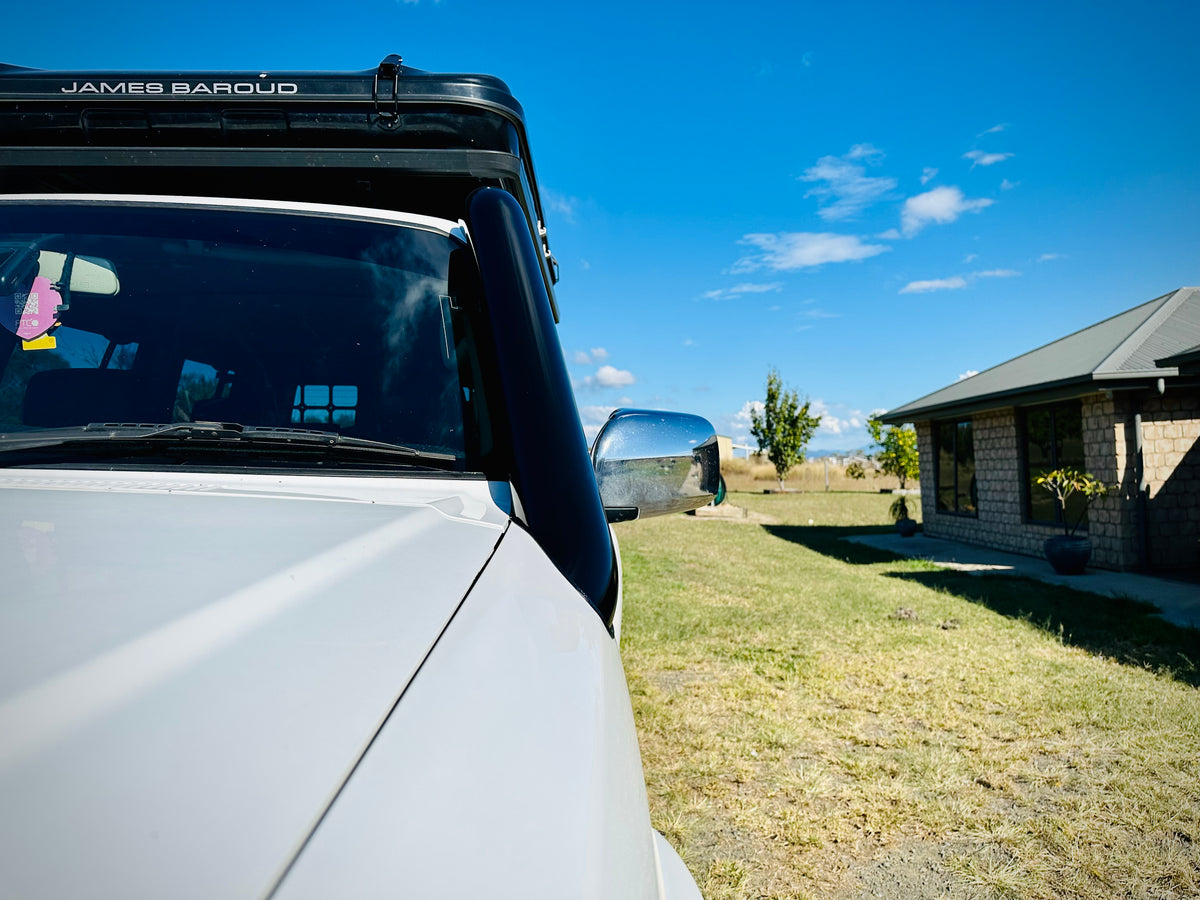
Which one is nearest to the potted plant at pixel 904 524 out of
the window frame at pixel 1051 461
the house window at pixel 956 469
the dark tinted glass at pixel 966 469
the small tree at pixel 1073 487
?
the house window at pixel 956 469

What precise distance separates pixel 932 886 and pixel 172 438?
3297mm

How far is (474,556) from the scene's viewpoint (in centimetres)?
105

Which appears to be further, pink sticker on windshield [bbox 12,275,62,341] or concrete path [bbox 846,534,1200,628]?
concrete path [bbox 846,534,1200,628]

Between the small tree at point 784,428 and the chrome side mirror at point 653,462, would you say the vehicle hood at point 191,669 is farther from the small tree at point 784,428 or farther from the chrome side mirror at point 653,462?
the small tree at point 784,428

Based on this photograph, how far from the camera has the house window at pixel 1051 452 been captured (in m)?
11.8

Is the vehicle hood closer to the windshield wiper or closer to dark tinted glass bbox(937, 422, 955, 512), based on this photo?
the windshield wiper

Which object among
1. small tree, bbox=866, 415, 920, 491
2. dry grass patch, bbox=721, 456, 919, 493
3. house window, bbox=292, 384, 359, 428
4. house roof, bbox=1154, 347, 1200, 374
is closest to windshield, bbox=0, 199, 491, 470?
house window, bbox=292, 384, 359, 428

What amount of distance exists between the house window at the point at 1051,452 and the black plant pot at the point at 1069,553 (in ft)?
3.69

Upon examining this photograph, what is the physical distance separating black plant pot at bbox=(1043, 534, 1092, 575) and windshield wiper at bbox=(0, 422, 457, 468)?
11529 mm

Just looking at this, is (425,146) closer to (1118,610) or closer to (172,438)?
(172,438)

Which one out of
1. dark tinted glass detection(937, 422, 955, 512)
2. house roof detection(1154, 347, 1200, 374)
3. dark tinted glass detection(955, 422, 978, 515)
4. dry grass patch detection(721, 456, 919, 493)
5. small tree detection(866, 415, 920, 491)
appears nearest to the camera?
house roof detection(1154, 347, 1200, 374)

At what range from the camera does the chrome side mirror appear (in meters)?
1.64

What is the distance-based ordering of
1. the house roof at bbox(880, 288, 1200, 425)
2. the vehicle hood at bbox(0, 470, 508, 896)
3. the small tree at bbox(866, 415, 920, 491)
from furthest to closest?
the small tree at bbox(866, 415, 920, 491) < the house roof at bbox(880, 288, 1200, 425) < the vehicle hood at bbox(0, 470, 508, 896)

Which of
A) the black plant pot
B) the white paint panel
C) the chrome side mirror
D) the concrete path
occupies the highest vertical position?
the chrome side mirror
